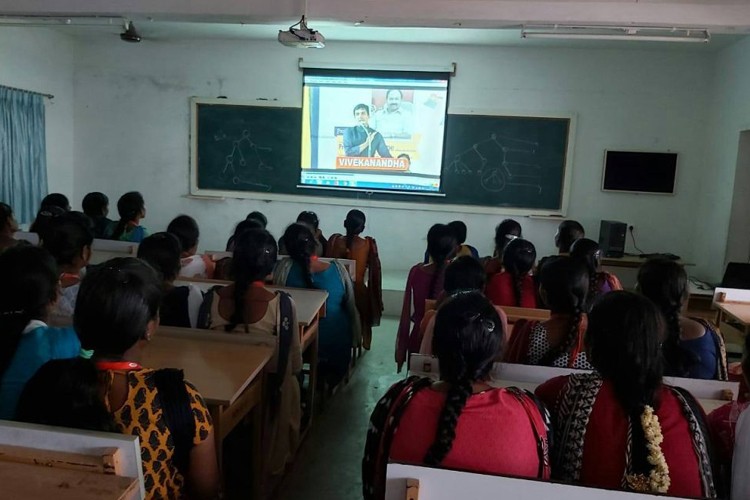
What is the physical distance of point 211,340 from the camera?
2.23 m

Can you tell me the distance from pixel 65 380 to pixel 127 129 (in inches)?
251

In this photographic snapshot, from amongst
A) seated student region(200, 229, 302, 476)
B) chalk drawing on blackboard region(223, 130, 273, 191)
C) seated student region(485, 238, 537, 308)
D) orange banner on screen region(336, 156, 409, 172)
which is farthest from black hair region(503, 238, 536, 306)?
chalk drawing on blackboard region(223, 130, 273, 191)

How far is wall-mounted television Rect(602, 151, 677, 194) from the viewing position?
19.7 feet

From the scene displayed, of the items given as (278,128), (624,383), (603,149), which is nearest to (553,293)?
(624,383)

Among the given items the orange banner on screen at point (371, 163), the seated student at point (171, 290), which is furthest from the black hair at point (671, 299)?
the orange banner on screen at point (371, 163)

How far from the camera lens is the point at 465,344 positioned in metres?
1.31

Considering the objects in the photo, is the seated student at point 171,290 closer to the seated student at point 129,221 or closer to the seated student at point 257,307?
the seated student at point 257,307

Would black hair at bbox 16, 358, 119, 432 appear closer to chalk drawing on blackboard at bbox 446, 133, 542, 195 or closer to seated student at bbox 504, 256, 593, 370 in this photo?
seated student at bbox 504, 256, 593, 370

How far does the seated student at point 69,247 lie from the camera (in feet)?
7.88

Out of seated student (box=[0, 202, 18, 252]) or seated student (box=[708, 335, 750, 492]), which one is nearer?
seated student (box=[708, 335, 750, 492])

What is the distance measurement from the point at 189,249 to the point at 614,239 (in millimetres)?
4220

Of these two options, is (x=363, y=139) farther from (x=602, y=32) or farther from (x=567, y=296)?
(x=567, y=296)

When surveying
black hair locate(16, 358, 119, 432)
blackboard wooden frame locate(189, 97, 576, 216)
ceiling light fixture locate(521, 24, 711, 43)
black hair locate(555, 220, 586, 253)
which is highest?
ceiling light fixture locate(521, 24, 711, 43)

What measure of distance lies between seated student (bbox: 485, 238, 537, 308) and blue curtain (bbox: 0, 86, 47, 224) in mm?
5210
